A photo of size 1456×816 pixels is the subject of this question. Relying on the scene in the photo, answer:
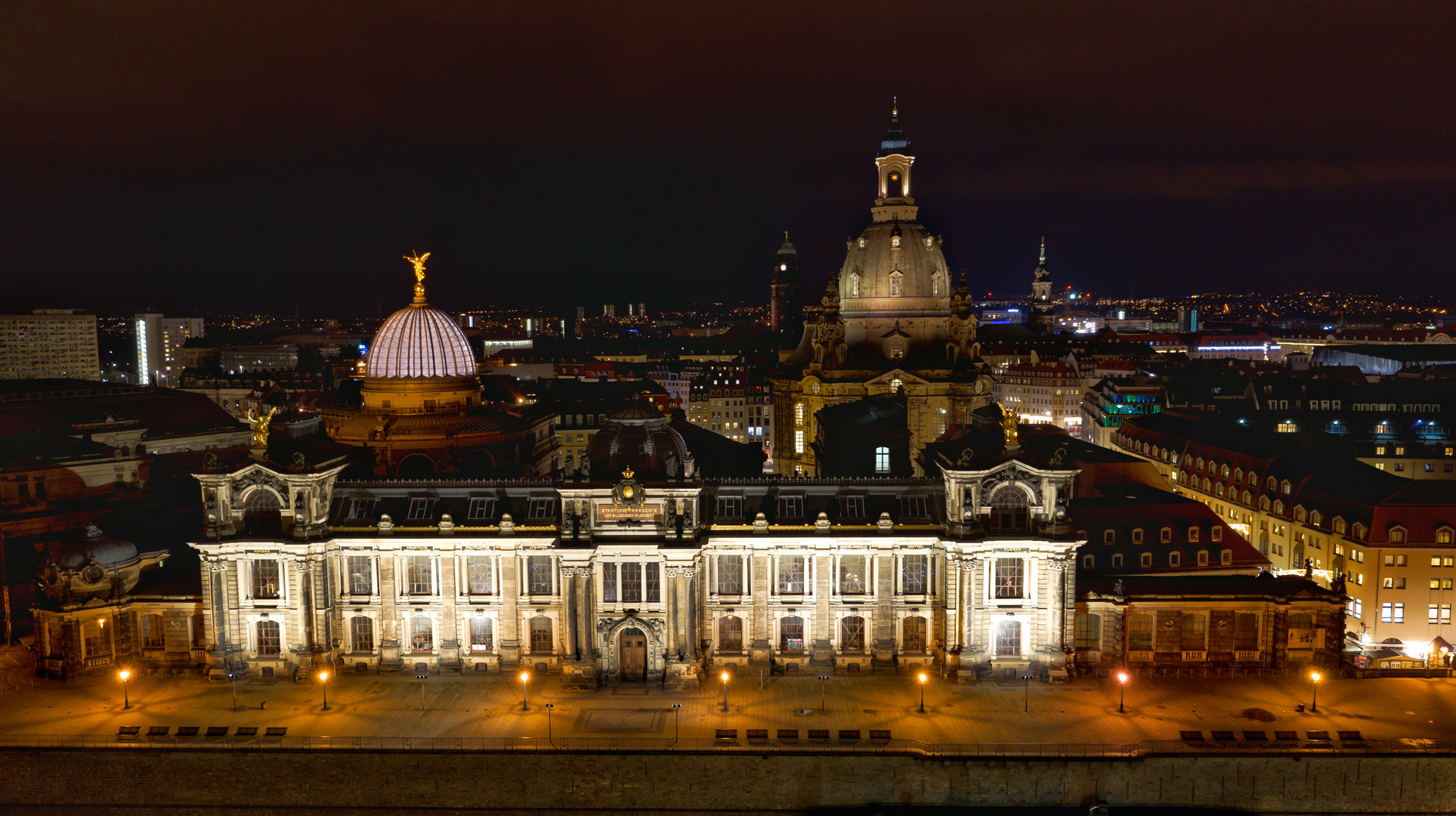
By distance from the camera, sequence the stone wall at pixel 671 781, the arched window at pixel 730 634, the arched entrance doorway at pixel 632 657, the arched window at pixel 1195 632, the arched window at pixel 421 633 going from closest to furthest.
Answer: the stone wall at pixel 671 781, the arched entrance doorway at pixel 632 657, the arched window at pixel 1195 632, the arched window at pixel 421 633, the arched window at pixel 730 634

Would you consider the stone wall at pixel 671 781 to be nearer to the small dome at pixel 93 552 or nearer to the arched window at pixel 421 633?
the arched window at pixel 421 633

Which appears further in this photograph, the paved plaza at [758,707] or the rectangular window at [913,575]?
the rectangular window at [913,575]

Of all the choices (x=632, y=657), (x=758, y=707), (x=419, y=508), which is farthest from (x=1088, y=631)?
(x=419, y=508)

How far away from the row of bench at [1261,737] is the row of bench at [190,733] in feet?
171

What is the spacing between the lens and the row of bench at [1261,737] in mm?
56594

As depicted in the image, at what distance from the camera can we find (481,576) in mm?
68875

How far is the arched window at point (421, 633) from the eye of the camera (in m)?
68.9

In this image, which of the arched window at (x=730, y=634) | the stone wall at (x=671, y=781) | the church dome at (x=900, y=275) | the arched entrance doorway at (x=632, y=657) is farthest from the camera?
the church dome at (x=900, y=275)

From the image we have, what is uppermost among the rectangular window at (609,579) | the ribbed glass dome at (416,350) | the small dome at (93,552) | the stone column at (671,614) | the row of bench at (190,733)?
the ribbed glass dome at (416,350)

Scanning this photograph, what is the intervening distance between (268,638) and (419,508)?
13153 millimetres

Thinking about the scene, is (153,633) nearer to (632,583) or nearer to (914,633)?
(632,583)

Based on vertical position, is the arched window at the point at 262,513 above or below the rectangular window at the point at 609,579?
above

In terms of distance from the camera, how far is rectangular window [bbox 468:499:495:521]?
2726 inches

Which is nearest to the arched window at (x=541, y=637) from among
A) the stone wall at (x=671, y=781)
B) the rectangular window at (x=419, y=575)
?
the rectangular window at (x=419, y=575)
